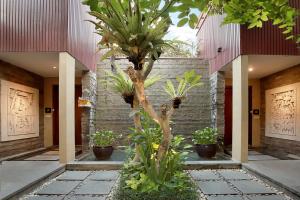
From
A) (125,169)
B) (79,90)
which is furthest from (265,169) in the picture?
(79,90)

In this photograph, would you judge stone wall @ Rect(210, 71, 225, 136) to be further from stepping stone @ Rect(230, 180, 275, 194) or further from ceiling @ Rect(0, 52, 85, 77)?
ceiling @ Rect(0, 52, 85, 77)

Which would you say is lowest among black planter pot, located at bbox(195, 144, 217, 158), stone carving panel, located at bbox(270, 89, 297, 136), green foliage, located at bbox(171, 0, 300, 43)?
black planter pot, located at bbox(195, 144, 217, 158)

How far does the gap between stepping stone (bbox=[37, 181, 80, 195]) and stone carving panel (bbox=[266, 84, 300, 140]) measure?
505 cm

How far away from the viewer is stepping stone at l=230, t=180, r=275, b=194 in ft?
13.4

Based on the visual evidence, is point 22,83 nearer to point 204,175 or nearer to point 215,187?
point 204,175

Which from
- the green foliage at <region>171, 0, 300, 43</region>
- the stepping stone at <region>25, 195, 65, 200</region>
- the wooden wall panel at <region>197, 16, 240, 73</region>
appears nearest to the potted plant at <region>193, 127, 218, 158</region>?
the wooden wall panel at <region>197, 16, 240, 73</region>

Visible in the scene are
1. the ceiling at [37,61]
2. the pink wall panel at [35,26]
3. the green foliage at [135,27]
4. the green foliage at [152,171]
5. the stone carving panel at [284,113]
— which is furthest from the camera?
the stone carving panel at [284,113]

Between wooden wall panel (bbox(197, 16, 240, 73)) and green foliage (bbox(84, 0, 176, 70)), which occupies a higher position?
wooden wall panel (bbox(197, 16, 240, 73))

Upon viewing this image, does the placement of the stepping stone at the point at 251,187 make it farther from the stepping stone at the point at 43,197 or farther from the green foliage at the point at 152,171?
the stepping stone at the point at 43,197

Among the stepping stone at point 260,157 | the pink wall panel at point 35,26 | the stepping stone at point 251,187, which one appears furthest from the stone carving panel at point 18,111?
the stepping stone at point 260,157

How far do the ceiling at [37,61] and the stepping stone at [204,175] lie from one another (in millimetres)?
3376

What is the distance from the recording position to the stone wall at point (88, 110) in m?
7.16

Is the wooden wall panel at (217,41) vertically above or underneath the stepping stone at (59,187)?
above

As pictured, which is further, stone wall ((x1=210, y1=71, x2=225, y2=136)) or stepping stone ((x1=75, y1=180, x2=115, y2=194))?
stone wall ((x1=210, y1=71, x2=225, y2=136))
